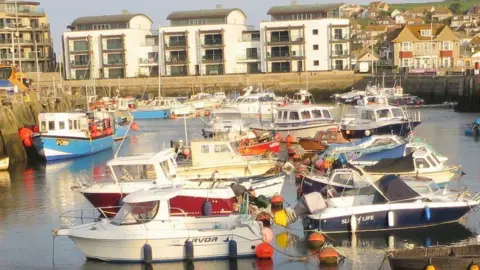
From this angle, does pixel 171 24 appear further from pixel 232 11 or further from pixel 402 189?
pixel 402 189

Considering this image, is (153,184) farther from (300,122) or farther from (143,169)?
(300,122)

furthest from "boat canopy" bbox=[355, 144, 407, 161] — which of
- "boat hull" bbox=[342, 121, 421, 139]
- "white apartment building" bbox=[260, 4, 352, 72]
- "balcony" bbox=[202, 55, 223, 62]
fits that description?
"balcony" bbox=[202, 55, 223, 62]

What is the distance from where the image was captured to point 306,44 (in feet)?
286

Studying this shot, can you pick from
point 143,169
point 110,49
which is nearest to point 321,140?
point 143,169

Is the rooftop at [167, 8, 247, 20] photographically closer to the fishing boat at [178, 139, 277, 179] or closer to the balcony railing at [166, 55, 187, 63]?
the balcony railing at [166, 55, 187, 63]

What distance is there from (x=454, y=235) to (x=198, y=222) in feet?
21.0

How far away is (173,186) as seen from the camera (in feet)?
69.5

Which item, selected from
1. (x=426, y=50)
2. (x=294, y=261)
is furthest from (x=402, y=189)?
(x=426, y=50)

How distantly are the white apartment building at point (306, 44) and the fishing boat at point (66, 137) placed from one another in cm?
4459

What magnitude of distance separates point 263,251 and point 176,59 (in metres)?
71.7

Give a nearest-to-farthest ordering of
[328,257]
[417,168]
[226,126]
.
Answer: [328,257], [417,168], [226,126]

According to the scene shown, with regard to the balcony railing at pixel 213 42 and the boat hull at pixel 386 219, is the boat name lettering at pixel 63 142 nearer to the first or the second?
the boat hull at pixel 386 219

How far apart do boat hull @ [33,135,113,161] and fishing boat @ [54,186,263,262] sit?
2202 centimetres

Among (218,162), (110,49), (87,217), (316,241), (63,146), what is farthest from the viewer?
(110,49)
